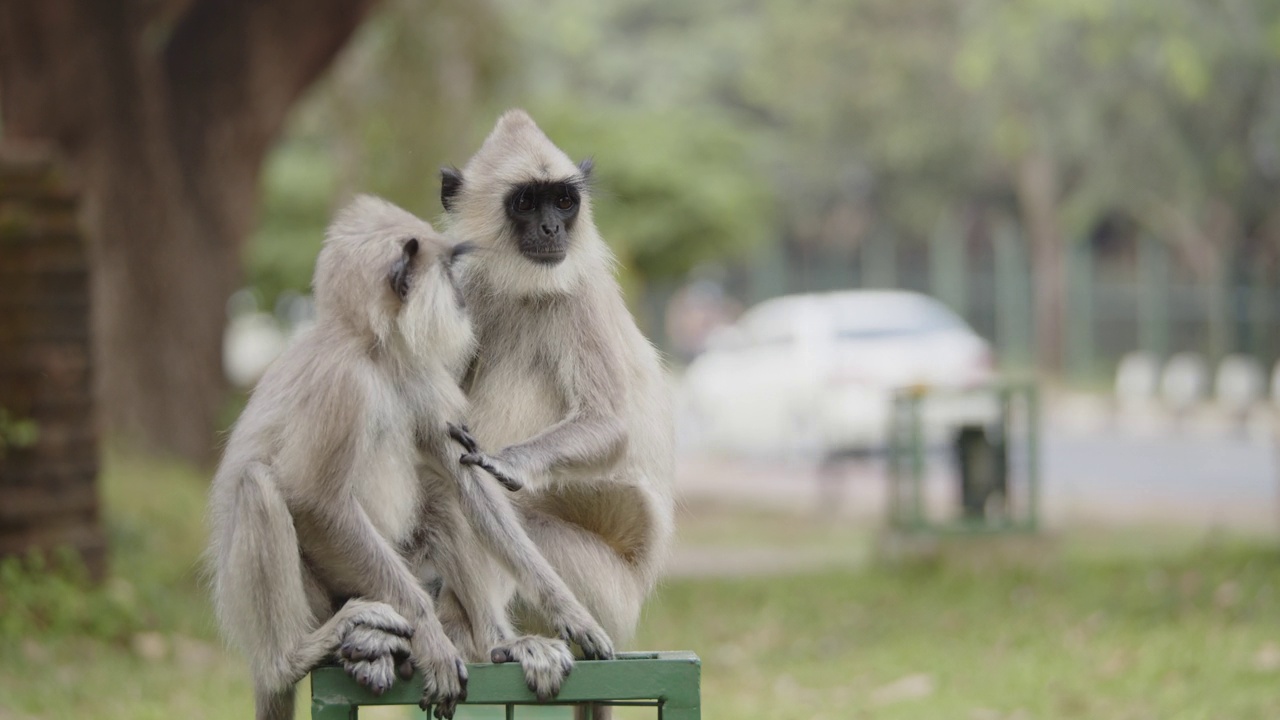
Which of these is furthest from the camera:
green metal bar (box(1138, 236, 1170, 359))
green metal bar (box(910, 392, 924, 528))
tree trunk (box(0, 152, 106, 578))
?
green metal bar (box(1138, 236, 1170, 359))

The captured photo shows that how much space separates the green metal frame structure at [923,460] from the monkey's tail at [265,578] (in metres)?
6.97

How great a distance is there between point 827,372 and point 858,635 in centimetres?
1126

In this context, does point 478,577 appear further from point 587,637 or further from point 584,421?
point 584,421

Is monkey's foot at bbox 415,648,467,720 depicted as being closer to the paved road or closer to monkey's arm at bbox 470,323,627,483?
monkey's arm at bbox 470,323,627,483

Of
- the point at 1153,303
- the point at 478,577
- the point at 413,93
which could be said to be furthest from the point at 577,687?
the point at 1153,303

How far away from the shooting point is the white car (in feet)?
62.3

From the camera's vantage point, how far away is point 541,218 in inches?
164

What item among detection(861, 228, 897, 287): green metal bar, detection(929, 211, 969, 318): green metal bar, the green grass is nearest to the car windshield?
the green grass

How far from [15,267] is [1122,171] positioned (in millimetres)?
24646

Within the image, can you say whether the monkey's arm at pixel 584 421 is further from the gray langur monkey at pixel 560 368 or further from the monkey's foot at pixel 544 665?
the monkey's foot at pixel 544 665

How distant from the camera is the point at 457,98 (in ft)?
48.2

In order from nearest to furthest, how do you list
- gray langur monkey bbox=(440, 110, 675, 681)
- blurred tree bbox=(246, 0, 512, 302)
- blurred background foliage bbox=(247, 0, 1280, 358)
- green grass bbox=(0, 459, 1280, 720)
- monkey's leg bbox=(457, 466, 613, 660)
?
monkey's leg bbox=(457, 466, 613, 660), gray langur monkey bbox=(440, 110, 675, 681), green grass bbox=(0, 459, 1280, 720), blurred tree bbox=(246, 0, 512, 302), blurred background foliage bbox=(247, 0, 1280, 358)

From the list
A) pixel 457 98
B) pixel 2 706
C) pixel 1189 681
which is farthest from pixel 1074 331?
pixel 2 706

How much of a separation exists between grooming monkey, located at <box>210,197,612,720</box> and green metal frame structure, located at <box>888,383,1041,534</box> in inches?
265
